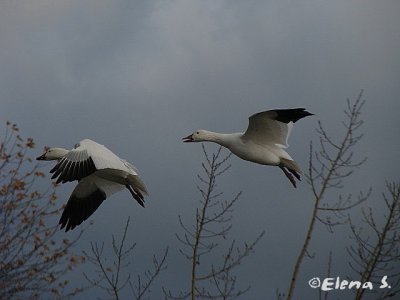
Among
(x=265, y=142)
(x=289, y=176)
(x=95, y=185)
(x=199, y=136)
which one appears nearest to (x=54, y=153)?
(x=95, y=185)

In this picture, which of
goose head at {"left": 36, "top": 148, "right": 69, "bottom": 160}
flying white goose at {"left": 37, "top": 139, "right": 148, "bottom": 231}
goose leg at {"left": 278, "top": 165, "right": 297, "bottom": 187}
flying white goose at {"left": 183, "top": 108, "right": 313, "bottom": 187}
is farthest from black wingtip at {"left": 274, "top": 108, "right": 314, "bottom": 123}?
goose head at {"left": 36, "top": 148, "right": 69, "bottom": 160}

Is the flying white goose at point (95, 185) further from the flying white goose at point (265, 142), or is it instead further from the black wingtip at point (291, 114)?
the black wingtip at point (291, 114)

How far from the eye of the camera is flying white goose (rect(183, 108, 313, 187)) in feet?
33.8

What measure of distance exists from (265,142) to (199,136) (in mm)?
1109

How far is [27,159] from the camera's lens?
34.5 ft

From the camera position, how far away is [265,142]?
34.6ft

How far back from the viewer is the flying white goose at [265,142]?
405 inches

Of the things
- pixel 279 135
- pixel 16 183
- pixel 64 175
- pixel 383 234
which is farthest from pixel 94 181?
pixel 383 234

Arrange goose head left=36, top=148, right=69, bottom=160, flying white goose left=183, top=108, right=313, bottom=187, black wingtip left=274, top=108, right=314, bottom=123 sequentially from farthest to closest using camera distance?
goose head left=36, top=148, right=69, bottom=160 → flying white goose left=183, top=108, right=313, bottom=187 → black wingtip left=274, top=108, right=314, bottom=123

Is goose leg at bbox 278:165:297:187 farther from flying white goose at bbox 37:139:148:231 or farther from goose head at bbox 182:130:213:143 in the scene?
flying white goose at bbox 37:139:148:231

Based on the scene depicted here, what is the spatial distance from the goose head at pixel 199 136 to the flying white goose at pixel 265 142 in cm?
22

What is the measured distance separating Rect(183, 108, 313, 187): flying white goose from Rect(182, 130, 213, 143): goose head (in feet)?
0.72

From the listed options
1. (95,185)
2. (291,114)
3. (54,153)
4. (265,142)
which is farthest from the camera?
(54,153)

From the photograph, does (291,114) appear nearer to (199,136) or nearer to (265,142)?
(265,142)
